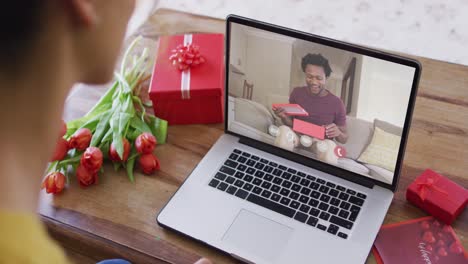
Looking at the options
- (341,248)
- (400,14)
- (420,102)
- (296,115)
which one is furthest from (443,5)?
(341,248)

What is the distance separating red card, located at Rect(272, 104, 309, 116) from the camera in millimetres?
1081

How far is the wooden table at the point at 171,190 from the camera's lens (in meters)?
1.03

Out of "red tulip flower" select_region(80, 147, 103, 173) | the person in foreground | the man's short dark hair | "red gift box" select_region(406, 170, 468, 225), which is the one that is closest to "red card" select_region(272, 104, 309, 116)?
"red gift box" select_region(406, 170, 468, 225)

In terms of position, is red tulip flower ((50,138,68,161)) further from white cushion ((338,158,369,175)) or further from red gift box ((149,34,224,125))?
white cushion ((338,158,369,175))

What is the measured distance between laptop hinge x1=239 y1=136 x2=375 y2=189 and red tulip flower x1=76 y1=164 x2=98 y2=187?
30cm

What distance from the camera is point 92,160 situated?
1.11 metres

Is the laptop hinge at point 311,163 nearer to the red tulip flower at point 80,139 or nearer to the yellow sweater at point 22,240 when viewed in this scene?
the red tulip flower at point 80,139

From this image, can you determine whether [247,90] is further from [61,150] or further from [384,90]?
[61,150]

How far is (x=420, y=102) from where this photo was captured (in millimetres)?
1254

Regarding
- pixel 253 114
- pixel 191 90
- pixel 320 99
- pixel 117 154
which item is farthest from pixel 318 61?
pixel 117 154

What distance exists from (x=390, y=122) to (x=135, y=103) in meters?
0.55

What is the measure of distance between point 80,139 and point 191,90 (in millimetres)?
243

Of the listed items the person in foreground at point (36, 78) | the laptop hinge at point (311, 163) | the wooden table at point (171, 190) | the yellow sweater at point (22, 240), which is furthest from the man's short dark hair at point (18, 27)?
the laptop hinge at point (311, 163)

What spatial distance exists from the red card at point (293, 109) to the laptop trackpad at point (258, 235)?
0.66ft
